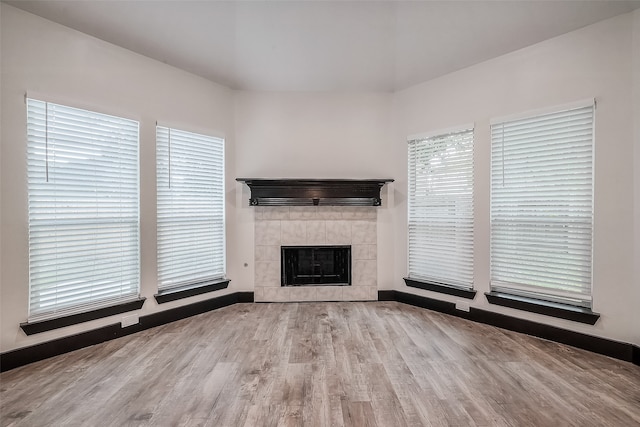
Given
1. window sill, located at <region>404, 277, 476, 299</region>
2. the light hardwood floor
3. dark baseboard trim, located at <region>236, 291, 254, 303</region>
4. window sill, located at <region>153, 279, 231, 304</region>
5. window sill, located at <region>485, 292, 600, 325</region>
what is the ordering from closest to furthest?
the light hardwood floor
window sill, located at <region>485, 292, 600, 325</region>
window sill, located at <region>153, 279, 231, 304</region>
window sill, located at <region>404, 277, 476, 299</region>
dark baseboard trim, located at <region>236, 291, 254, 303</region>

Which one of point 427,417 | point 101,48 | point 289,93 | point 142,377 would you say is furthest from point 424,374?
point 101,48

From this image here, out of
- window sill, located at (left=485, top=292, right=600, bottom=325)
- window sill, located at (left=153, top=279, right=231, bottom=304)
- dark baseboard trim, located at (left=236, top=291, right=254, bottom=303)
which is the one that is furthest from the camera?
dark baseboard trim, located at (left=236, top=291, right=254, bottom=303)

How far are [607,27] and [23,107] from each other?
505 centimetres

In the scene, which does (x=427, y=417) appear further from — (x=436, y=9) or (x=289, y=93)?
(x=289, y=93)

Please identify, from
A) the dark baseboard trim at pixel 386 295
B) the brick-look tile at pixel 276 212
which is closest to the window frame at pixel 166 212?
the brick-look tile at pixel 276 212

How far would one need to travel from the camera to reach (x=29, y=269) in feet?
8.45

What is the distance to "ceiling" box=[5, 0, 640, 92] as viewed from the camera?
8.25 ft

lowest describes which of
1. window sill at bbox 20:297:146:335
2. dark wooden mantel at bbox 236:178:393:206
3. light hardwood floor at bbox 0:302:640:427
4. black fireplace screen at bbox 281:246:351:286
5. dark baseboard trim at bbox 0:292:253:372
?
light hardwood floor at bbox 0:302:640:427

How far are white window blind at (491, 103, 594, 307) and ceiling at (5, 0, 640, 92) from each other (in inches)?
34.4

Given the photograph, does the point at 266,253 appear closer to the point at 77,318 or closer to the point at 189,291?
the point at 189,291

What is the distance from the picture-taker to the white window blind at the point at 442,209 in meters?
3.67

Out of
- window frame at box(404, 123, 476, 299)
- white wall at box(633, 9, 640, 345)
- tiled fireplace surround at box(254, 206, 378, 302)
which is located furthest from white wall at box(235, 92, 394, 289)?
white wall at box(633, 9, 640, 345)

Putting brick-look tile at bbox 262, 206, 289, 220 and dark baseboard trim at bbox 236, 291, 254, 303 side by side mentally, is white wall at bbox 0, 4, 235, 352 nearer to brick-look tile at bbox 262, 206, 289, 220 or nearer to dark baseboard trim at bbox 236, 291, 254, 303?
dark baseboard trim at bbox 236, 291, 254, 303

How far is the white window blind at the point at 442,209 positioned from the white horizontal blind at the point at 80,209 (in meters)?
3.37
